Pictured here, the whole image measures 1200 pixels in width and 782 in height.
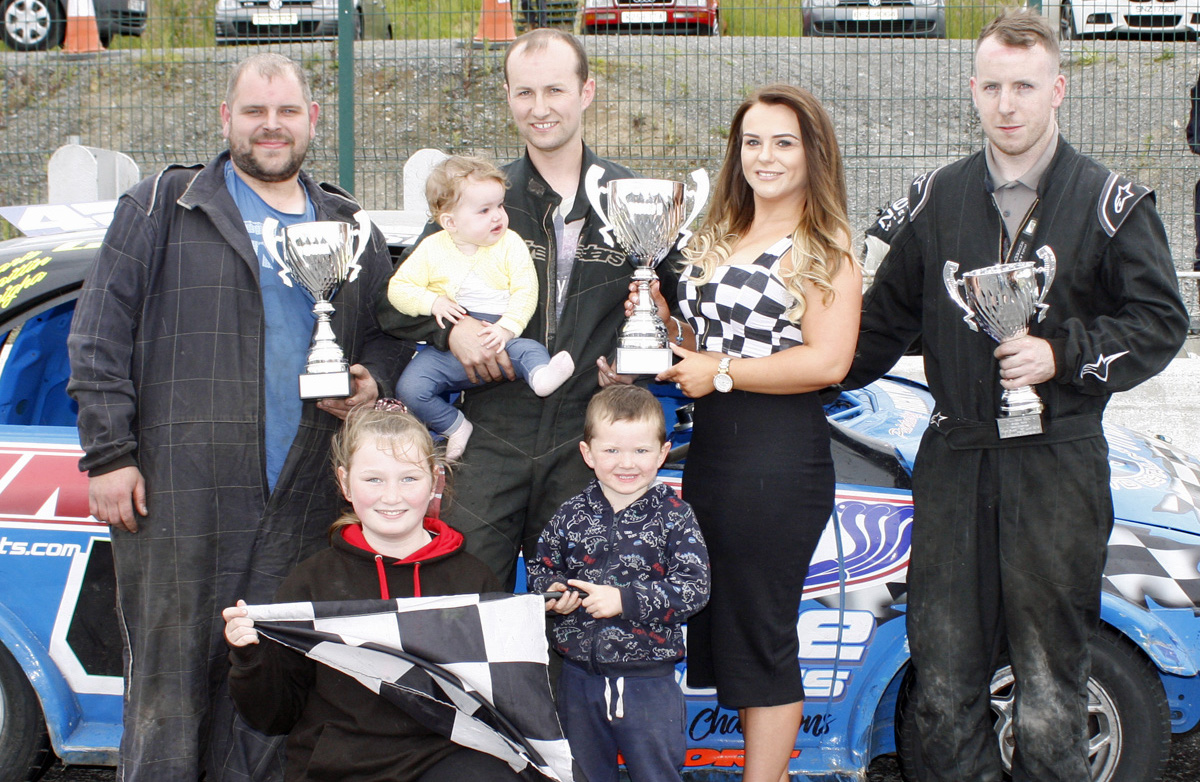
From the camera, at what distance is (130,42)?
7570mm

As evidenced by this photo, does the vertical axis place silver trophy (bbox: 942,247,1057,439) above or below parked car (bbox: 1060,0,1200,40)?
below

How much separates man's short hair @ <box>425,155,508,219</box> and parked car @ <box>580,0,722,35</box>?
12.9ft

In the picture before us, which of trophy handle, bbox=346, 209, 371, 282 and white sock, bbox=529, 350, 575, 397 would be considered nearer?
white sock, bbox=529, 350, 575, 397

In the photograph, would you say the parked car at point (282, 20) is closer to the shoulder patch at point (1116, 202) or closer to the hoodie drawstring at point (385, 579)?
the hoodie drawstring at point (385, 579)

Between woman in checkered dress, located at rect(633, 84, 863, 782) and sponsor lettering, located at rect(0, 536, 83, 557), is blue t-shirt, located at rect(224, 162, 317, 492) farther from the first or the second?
woman in checkered dress, located at rect(633, 84, 863, 782)

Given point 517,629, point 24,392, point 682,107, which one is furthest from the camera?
point 682,107

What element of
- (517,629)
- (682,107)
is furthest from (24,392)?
(682,107)

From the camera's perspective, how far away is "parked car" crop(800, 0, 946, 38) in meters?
6.69

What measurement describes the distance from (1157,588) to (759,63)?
487 centimetres

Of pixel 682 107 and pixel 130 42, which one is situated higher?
pixel 130 42

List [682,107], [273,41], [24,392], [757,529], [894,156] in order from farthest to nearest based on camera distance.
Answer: [273,41]
[682,107]
[894,156]
[24,392]
[757,529]

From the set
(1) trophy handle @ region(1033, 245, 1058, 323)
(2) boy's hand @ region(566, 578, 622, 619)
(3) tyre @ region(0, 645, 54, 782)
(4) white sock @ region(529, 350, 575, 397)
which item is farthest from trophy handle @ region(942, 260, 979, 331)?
(3) tyre @ region(0, 645, 54, 782)

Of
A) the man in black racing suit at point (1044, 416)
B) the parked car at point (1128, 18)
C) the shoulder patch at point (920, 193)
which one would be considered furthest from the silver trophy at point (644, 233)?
the parked car at point (1128, 18)

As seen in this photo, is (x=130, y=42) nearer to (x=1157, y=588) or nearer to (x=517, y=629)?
(x=517, y=629)
